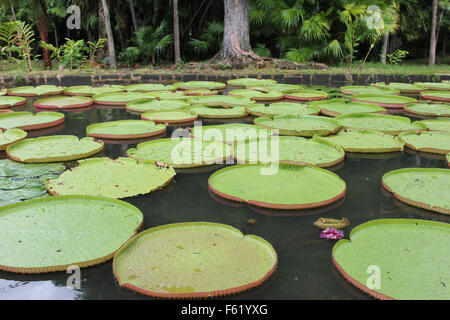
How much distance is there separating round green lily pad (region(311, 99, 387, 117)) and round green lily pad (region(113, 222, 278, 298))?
3.03m

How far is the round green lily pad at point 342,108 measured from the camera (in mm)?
4531

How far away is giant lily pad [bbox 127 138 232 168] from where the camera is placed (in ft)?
9.41

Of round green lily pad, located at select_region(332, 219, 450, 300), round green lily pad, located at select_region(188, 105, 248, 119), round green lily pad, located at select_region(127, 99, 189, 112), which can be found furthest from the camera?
round green lily pad, located at select_region(127, 99, 189, 112)

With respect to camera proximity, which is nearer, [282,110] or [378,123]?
[378,123]

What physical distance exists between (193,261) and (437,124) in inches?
134

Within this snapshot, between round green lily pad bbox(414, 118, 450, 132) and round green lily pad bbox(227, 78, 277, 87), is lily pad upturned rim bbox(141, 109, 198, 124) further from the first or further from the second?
round green lily pad bbox(414, 118, 450, 132)

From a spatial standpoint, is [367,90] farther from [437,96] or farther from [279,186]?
[279,186]

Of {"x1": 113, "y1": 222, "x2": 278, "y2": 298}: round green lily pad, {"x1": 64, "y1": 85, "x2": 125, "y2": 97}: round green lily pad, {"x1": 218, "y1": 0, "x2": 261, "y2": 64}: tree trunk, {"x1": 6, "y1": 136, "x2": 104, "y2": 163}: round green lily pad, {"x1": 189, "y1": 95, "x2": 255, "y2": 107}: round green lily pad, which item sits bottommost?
{"x1": 113, "y1": 222, "x2": 278, "y2": 298}: round green lily pad

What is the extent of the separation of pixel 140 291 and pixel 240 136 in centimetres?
214

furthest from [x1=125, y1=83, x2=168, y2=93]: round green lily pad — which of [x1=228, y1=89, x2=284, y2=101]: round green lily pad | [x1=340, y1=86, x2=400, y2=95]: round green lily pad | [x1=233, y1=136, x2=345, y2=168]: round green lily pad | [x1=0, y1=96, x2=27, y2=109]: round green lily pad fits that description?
[x1=233, y1=136, x2=345, y2=168]: round green lily pad

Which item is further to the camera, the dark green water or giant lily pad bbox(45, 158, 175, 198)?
giant lily pad bbox(45, 158, 175, 198)

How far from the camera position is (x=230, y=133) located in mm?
3578

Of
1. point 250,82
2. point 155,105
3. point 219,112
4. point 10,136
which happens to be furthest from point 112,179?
point 250,82

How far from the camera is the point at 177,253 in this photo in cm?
172
